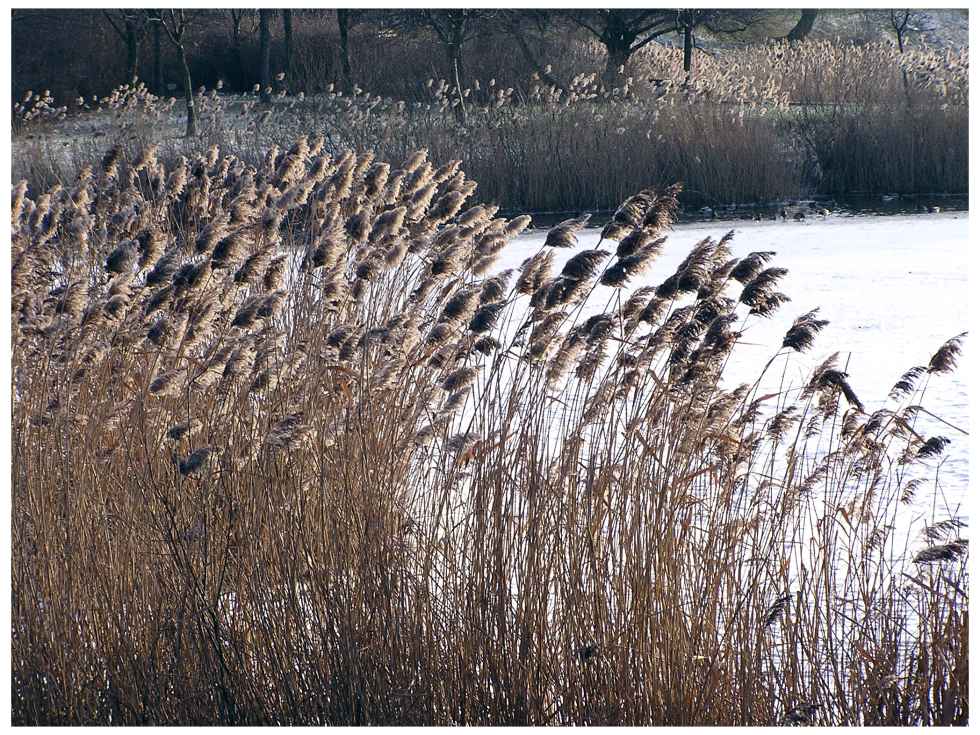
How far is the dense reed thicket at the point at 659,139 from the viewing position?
1089 cm

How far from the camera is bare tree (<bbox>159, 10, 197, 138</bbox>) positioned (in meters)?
12.2

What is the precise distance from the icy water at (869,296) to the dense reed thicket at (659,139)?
26.8 inches

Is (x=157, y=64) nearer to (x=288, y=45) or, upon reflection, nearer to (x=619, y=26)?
(x=288, y=45)

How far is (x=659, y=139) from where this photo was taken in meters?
11.0

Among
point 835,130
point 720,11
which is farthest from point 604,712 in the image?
point 720,11

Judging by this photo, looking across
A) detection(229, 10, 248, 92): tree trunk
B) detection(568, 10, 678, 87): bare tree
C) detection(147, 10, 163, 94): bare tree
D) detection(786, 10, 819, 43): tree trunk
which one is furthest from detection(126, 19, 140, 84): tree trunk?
detection(786, 10, 819, 43): tree trunk

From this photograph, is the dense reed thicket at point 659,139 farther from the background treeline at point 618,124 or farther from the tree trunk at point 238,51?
the tree trunk at point 238,51

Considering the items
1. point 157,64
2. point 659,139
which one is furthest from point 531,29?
point 659,139

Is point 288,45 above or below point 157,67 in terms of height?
above

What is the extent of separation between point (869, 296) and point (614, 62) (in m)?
9.51

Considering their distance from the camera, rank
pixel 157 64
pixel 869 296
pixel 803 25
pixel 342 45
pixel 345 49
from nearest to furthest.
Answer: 1. pixel 869 296
2. pixel 345 49
3. pixel 342 45
4. pixel 157 64
5. pixel 803 25

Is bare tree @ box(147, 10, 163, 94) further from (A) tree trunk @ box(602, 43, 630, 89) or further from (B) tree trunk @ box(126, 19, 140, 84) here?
(A) tree trunk @ box(602, 43, 630, 89)

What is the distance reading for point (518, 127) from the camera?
1108cm

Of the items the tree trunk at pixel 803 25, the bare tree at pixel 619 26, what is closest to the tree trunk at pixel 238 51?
the bare tree at pixel 619 26
